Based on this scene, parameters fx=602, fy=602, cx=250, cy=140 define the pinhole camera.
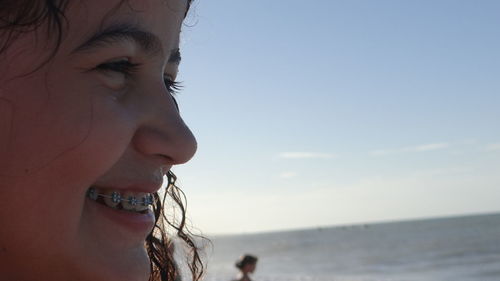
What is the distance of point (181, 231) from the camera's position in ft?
5.47

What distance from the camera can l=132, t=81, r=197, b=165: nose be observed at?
0.94m

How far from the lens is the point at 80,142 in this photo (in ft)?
2.79

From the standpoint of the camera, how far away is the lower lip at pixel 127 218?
2.98ft

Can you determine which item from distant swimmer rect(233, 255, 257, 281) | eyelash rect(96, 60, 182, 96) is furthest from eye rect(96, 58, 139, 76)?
distant swimmer rect(233, 255, 257, 281)

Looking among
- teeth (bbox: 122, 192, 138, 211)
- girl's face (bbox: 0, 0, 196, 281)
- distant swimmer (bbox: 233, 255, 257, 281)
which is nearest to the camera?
girl's face (bbox: 0, 0, 196, 281)

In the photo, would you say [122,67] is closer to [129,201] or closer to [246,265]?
[129,201]

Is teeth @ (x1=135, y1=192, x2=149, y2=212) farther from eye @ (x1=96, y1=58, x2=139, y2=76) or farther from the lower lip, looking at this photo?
eye @ (x1=96, y1=58, x2=139, y2=76)

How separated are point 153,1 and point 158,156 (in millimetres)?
260

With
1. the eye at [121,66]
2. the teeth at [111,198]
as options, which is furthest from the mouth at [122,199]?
the eye at [121,66]

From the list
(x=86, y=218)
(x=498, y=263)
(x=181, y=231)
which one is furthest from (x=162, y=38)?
(x=498, y=263)

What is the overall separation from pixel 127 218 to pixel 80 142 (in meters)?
0.16

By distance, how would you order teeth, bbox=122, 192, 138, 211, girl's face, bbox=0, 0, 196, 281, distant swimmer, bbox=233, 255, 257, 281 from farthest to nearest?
1. distant swimmer, bbox=233, 255, 257, 281
2. teeth, bbox=122, 192, 138, 211
3. girl's face, bbox=0, 0, 196, 281

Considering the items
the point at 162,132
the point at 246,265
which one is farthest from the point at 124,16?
the point at 246,265

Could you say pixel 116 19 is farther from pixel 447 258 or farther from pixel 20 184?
pixel 447 258
